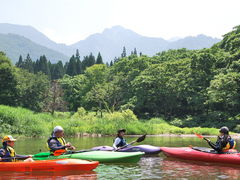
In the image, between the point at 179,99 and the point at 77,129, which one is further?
the point at 179,99

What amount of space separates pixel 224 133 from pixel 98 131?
1540cm

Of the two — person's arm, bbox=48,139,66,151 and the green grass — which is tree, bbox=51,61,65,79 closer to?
the green grass

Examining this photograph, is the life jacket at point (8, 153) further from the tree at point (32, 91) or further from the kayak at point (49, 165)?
the tree at point (32, 91)

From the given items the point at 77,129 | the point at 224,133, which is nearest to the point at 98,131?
the point at 77,129

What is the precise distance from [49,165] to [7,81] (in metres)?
38.0

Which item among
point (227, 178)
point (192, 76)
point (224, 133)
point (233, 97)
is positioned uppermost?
point (192, 76)

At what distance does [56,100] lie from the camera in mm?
53406

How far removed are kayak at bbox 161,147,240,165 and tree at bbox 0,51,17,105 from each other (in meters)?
34.2

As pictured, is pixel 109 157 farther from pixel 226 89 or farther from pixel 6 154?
pixel 226 89

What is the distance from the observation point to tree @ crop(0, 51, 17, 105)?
45.7m

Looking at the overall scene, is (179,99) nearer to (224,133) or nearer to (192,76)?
(192,76)

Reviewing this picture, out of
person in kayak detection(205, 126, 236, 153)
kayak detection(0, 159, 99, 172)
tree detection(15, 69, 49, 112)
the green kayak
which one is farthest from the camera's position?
tree detection(15, 69, 49, 112)

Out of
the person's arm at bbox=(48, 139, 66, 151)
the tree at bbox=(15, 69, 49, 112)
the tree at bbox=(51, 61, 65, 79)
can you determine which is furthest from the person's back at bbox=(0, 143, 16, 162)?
the tree at bbox=(51, 61, 65, 79)

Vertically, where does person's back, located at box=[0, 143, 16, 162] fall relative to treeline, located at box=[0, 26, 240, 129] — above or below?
below
